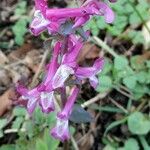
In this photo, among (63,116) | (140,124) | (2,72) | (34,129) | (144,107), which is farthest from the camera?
(2,72)

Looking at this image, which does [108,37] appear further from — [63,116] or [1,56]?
[63,116]

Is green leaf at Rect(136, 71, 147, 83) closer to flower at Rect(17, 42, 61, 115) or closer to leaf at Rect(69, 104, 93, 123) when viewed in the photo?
leaf at Rect(69, 104, 93, 123)

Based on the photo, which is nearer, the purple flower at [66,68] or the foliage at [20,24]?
the purple flower at [66,68]

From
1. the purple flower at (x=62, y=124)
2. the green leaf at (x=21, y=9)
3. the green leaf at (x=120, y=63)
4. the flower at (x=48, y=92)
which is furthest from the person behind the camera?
Result: the green leaf at (x=21, y=9)

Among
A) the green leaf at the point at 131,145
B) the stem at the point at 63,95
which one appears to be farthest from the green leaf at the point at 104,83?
the stem at the point at 63,95

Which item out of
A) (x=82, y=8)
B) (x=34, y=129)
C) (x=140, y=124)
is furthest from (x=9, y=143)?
(x=82, y=8)

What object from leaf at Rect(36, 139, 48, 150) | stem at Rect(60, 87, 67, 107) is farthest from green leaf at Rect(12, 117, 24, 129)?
stem at Rect(60, 87, 67, 107)

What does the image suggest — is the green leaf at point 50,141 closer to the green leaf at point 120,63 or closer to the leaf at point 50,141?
the leaf at point 50,141
